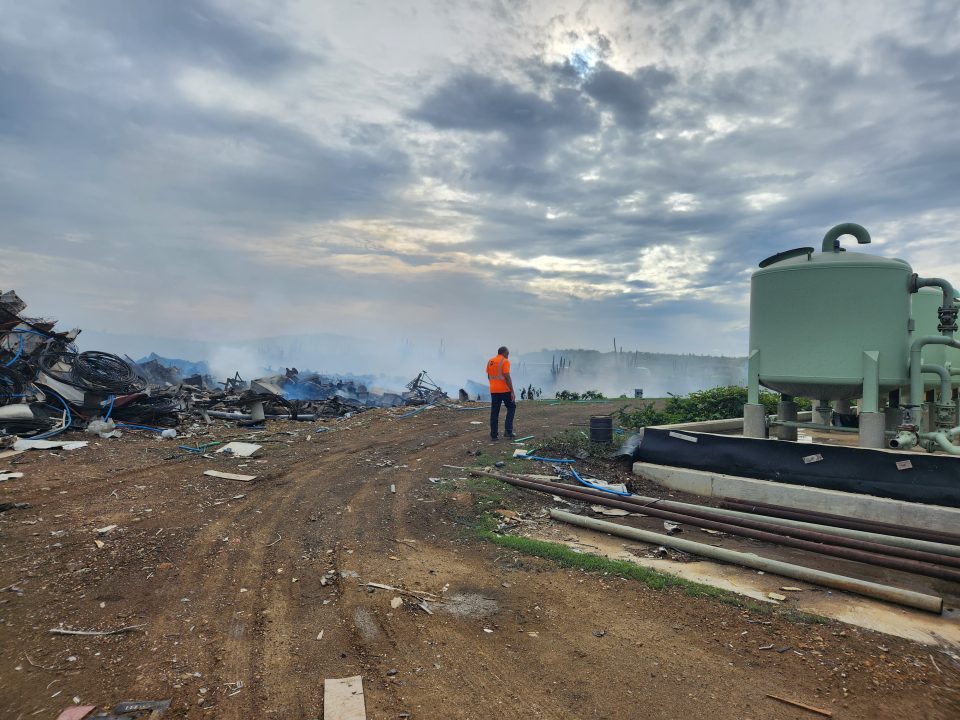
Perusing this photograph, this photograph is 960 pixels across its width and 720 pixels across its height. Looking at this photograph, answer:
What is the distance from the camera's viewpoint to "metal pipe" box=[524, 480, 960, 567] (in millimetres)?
5481

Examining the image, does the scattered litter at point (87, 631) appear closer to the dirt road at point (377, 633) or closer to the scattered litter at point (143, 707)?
the dirt road at point (377, 633)

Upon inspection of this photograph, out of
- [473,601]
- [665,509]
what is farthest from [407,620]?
[665,509]

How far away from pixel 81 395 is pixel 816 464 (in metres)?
15.2

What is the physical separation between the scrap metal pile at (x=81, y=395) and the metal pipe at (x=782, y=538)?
10.5 m

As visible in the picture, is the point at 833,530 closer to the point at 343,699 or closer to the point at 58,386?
the point at 343,699

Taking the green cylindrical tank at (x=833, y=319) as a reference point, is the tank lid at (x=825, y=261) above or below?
above

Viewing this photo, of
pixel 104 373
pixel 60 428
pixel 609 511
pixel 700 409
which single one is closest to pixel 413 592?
pixel 609 511

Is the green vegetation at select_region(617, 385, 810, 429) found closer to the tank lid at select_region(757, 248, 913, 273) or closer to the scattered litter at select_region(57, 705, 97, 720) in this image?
the tank lid at select_region(757, 248, 913, 273)

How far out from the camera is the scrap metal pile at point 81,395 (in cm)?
1159

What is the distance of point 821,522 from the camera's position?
6.44 meters

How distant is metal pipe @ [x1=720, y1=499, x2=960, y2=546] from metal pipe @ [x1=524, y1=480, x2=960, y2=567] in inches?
3.6

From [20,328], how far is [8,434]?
4.38m

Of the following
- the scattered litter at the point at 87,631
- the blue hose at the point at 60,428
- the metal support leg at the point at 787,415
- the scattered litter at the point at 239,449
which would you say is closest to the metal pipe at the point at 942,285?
the metal support leg at the point at 787,415

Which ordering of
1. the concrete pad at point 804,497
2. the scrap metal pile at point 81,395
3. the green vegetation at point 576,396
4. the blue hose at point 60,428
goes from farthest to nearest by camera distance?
the green vegetation at point 576,396 < the scrap metal pile at point 81,395 < the blue hose at point 60,428 < the concrete pad at point 804,497
